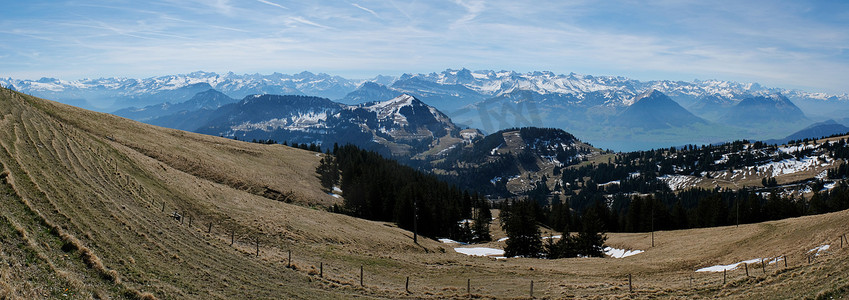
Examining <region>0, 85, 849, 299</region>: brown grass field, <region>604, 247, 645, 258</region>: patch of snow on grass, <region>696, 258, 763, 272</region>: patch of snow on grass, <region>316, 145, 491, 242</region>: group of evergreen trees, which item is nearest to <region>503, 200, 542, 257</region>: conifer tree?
<region>604, 247, 645, 258</region>: patch of snow on grass

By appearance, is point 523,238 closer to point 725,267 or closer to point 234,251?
point 725,267

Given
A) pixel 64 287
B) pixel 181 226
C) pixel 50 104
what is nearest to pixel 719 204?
pixel 181 226

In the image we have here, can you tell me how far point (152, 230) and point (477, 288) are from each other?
25.8 m

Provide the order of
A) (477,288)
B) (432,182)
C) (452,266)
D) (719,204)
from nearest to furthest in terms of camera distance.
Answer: (477,288) < (452,266) < (719,204) < (432,182)

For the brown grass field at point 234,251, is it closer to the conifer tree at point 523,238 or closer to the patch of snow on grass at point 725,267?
the patch of snow on grass at point 725,267

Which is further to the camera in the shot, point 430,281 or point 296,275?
point 430,281

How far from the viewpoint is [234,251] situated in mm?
35156

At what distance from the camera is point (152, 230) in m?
31.5

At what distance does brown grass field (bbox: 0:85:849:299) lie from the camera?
2120 centimetres

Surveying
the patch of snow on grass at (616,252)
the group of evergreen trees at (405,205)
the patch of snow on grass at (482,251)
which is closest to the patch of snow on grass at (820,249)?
the patch of snow on grass at (616,252)

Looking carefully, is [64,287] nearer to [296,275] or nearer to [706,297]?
[296,275]

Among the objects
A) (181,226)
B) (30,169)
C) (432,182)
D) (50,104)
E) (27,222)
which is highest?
(50,104)

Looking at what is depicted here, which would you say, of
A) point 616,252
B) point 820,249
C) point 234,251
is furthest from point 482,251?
point 234,251

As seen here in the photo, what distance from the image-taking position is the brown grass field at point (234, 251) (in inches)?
835
